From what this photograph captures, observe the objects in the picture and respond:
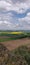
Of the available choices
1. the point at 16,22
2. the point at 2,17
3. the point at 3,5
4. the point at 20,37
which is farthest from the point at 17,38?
the point at 3,5

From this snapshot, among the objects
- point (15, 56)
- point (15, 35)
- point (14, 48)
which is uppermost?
point (15, 35)

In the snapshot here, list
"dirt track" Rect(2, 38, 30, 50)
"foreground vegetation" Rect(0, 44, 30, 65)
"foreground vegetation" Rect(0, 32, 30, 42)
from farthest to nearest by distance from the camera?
"foreground vegetation" Rect(0, 32, 30, 42), "dirt track" Rect(2, 38, 30, 50), "foreground vegetation" Rect(0, 44, 30, 65)

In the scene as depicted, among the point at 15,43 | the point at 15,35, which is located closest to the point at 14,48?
the point at 15,43

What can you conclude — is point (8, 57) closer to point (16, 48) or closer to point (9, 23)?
point (16, 48)

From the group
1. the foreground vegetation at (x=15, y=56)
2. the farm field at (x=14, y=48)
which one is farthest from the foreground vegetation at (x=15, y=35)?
the foreground vegetation at (x=15, y=56)

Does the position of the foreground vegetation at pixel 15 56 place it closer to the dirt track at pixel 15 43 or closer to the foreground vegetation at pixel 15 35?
the dirt track at pixel 15 43

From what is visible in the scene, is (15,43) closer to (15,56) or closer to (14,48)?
(14,48)

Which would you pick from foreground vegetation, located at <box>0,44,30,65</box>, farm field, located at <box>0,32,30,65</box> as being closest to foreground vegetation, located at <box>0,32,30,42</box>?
farm field, located at <box>0,32,30,65</box>

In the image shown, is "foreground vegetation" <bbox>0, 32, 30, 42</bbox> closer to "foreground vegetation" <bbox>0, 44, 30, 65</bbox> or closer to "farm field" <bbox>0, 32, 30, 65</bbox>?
"farm field" <bbox>0, 32, 30, 65</bbox>
